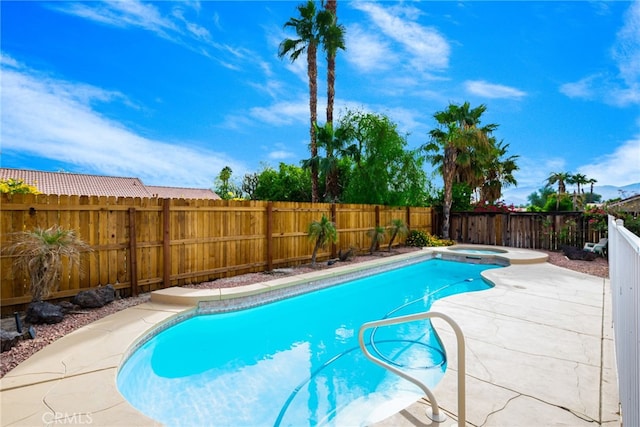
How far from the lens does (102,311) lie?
4949 mm

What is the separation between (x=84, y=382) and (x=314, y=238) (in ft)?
21.0

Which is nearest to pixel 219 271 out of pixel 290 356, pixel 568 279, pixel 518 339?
pixel 290 356

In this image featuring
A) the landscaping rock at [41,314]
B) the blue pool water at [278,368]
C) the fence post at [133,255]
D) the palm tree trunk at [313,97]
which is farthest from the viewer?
the palm tree trunk at [313,97]

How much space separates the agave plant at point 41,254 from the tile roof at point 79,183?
A: 63.4ft

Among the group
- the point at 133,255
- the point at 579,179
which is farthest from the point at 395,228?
the point at 579,179

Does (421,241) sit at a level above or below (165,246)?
below

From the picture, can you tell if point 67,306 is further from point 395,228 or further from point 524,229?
point 524,229

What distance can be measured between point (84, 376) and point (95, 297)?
2539 millimetres

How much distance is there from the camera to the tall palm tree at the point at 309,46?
582 inches

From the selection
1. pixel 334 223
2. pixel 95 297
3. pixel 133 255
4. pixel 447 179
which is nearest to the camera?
pixel 95 297

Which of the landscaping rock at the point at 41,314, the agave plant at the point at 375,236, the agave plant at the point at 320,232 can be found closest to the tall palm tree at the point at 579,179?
the agave plant at the point at 375,236

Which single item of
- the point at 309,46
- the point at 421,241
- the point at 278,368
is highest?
the point at 309,46

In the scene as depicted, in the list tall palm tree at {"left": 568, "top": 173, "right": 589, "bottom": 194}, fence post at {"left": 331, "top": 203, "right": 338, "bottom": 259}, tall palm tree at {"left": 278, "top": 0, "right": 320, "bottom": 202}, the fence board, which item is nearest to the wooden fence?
the fence board

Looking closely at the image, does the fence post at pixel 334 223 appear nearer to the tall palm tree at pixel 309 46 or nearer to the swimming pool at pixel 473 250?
the swimming pool at pixel 473 250
